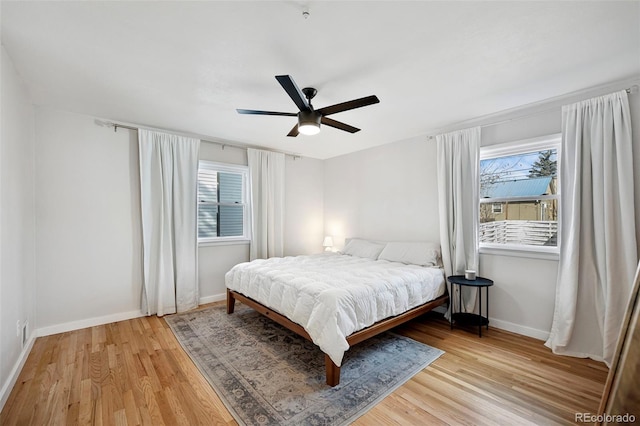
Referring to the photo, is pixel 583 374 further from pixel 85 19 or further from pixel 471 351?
pixel 85 19

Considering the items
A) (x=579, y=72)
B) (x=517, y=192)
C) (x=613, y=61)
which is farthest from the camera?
(x=517, y=192)

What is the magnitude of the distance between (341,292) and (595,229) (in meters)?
2.43

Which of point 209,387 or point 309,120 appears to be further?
point 309,120

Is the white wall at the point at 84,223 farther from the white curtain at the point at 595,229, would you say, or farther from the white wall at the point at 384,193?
the white curtain at the point at 595,229

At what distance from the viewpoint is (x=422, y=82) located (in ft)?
8.31

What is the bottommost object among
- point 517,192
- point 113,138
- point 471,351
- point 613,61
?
point 471,351

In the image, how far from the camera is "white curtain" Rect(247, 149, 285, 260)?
455cm

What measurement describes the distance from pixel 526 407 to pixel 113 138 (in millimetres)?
4885

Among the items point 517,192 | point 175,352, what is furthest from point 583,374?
point 175,352

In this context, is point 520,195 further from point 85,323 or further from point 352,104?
point 85,323

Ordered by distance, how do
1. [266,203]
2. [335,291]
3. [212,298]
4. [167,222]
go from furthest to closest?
[266,203] < [212,298] < [167,222] < [335,291]

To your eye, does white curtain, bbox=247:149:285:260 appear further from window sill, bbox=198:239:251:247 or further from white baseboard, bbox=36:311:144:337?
white baseboard, bbox=36:311:144:337

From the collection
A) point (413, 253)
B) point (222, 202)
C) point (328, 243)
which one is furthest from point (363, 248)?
point (222, 202)

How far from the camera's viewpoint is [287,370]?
237 centimetres
